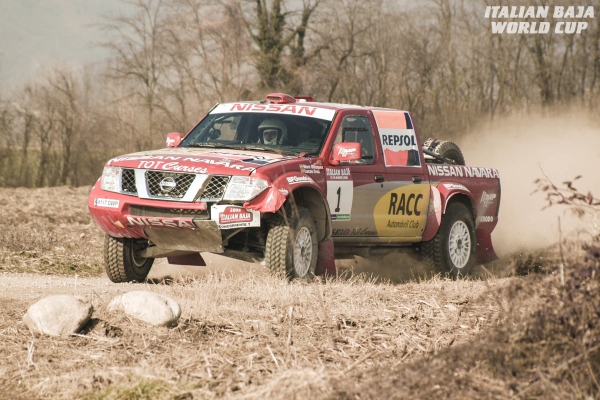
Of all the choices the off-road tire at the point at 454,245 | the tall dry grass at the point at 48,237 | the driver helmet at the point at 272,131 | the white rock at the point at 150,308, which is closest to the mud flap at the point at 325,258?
the driver helmet at the point at 272,131

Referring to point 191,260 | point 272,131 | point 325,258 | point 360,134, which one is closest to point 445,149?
point 360,134

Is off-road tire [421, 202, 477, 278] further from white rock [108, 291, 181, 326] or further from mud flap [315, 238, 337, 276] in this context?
white rock [108, 291, 181, 326]

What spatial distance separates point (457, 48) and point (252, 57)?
10.4 meters

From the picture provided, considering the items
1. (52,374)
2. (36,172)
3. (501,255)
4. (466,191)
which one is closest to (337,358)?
(52,374)

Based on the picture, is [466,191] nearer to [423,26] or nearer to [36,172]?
[36,172]

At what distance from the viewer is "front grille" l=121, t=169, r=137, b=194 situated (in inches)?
323

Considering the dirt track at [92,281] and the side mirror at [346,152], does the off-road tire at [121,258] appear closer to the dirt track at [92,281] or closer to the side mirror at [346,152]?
the dirt track at [92,281]

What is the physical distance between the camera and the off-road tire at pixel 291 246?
26.2 ft

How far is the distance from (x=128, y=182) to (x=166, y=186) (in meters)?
0.48

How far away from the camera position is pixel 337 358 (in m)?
5.36

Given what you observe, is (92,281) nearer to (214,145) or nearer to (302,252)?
(214,145)
